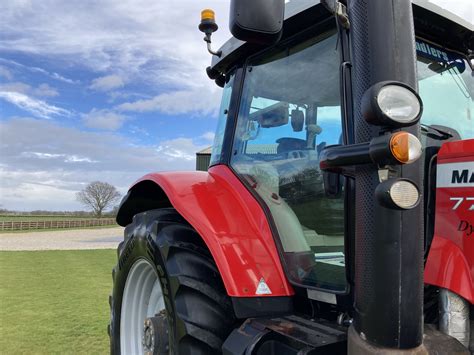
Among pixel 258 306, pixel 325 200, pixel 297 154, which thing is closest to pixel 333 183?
pixel 325 200

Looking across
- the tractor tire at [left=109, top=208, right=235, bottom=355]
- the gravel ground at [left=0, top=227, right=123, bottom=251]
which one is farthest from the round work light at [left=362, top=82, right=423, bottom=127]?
the gravel ground at [left=0, top=227, right=123, bottom=251]

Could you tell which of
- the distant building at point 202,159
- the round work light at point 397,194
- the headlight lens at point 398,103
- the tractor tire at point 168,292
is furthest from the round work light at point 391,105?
the distant building at point 202,159

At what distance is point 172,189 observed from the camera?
2355 millimetres

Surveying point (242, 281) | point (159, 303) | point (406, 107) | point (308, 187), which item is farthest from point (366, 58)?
point (159, 303)

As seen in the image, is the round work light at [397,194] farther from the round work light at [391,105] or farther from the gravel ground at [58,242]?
the gravel ground at [58,242]

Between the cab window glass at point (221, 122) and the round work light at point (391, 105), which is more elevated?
Result: the cab window glass at point (221, 122)

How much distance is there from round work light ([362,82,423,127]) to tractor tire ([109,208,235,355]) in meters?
1.10

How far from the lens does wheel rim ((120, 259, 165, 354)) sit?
106 inches

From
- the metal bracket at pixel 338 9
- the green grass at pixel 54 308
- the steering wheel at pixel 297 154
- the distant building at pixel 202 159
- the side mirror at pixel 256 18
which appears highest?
the distant building at pixel 202 159

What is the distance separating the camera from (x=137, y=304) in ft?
9.16

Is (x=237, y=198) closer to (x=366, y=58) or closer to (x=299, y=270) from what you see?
(x=299, y=270)

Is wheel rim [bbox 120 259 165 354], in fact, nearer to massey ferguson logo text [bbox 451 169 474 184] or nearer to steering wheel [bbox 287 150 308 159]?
steering wheel [bbox 287 150 308 159]

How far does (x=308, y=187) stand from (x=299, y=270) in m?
0.36

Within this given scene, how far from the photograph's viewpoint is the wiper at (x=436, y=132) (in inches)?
73.9
